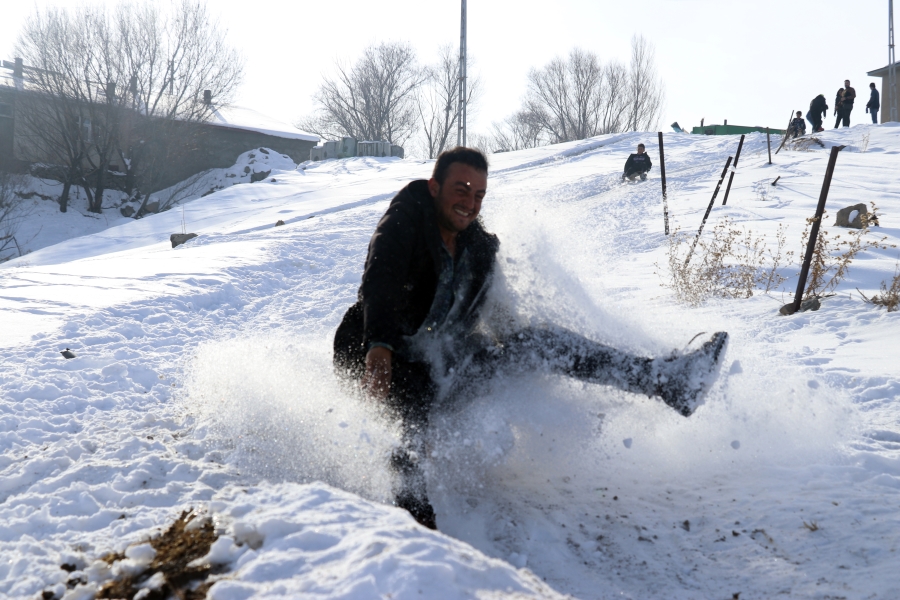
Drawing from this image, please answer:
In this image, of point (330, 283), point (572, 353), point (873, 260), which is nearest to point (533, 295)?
point (572, 353)

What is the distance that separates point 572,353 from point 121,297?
14.1 feet

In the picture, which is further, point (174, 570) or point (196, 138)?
point (196, 138)

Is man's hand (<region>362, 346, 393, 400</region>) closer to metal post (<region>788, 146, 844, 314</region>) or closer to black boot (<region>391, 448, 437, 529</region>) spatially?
black boot (<region>391, 448, 437, 529</region>)

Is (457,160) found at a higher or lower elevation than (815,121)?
lower

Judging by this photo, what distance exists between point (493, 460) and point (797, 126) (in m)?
22.2

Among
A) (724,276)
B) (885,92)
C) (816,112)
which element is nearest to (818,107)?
(816,112)

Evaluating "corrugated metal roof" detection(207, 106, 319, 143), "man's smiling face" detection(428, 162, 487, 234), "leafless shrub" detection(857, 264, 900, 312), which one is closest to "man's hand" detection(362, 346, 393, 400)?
"man's smiling face" detection(428, 162, 487, 234)

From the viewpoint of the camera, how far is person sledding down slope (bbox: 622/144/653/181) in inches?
626

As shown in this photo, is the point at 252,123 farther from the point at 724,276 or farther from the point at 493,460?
the point at 493,460

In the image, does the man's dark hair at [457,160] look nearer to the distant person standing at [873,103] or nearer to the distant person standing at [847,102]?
the distant person standing at [847,102]

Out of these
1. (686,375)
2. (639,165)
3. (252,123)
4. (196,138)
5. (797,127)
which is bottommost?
(686,375)

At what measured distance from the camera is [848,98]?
22859 mm

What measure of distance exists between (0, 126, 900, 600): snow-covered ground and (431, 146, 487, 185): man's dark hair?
0.44 m

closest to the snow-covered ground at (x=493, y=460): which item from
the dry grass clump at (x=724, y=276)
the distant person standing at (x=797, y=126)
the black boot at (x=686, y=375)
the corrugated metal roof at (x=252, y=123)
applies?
the black boot at (x=686, y=375)
